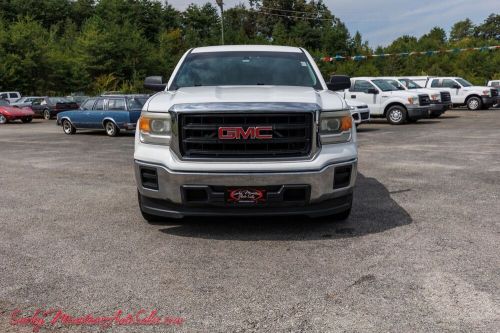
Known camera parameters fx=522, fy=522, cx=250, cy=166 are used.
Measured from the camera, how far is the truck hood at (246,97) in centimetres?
493

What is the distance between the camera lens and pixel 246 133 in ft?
15.8

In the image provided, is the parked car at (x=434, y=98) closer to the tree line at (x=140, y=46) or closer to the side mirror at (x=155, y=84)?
the side mirror at (x=155, y=84)

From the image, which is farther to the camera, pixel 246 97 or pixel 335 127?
pixel 335 127

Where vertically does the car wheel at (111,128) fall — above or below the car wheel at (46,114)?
above

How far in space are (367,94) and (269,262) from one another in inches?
680

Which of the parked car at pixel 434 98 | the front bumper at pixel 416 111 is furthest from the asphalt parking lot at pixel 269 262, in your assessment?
the parked car at pixel 434 98

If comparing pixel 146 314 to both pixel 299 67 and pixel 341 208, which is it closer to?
pixel 341 208

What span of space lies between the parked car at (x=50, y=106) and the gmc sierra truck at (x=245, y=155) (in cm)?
2895

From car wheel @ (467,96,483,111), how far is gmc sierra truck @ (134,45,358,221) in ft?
84.9

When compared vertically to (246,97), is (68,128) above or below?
below

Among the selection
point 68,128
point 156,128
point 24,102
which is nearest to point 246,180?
point 156,128

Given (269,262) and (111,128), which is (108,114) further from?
(269,262)

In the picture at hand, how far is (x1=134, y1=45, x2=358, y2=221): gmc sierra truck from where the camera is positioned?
475cm

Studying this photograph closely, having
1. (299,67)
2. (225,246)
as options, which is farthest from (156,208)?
(299,67)
